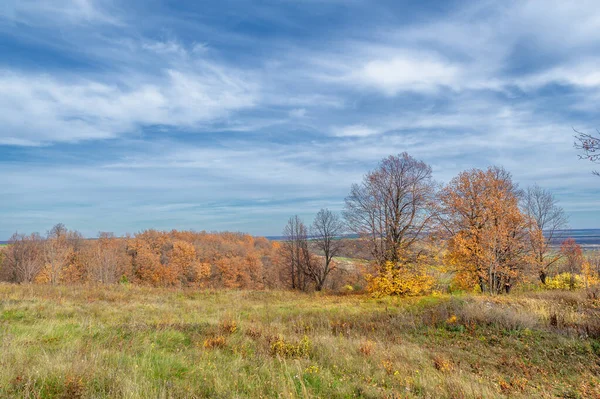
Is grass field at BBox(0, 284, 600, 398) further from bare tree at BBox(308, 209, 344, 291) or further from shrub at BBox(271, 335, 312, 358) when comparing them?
bare tree at BBox(308, 209, 344, 291)

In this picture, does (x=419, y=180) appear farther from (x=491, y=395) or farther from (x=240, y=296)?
(x=491, y=395)

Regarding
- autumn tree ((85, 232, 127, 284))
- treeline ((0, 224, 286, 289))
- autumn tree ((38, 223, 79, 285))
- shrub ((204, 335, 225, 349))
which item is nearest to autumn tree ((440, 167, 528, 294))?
shrub ((204, 335, 225, 349))

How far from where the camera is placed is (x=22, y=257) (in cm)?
5175

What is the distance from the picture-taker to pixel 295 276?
40281 millimetres

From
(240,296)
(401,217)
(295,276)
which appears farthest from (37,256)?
(401,217)

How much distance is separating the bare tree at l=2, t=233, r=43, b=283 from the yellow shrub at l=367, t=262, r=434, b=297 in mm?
45609

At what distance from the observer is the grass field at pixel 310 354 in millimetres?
4859

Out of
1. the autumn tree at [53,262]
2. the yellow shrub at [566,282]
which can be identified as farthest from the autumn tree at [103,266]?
the yellow shrub at [566,282]

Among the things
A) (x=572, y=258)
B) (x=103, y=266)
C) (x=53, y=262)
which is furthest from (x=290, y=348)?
(x=103, y=266)

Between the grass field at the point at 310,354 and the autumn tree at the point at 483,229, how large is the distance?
7.06m

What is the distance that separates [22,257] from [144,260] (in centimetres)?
1924

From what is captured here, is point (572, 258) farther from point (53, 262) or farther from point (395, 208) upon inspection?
point (53, 262)

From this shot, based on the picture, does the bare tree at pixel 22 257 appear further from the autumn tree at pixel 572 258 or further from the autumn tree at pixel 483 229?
the autumn tree at pixel 572 258

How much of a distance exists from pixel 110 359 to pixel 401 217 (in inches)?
780
